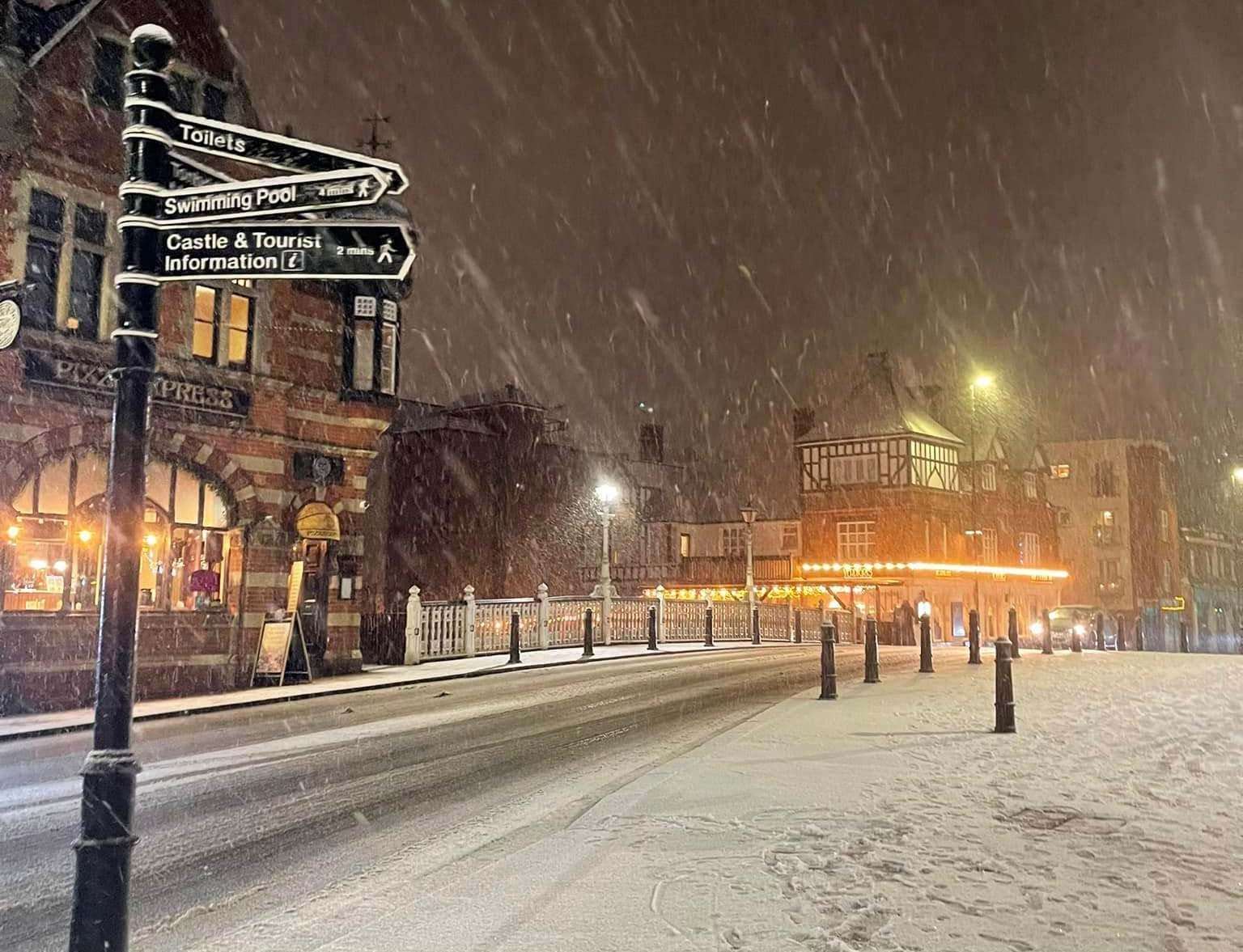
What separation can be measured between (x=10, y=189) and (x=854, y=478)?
137 ft

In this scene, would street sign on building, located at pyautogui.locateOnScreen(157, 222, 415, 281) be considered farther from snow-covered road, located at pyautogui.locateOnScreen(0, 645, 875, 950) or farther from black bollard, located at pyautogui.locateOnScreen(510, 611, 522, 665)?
black bollard, located at pyautogui.locateOnScreen(510, 611, 522, 665)

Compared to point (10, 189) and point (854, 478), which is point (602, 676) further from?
point (854, 478)

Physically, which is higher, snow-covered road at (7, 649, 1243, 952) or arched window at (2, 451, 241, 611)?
arched window at (2, 451, 241, 611)

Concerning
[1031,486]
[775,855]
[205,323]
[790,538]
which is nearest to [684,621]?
[205,323]

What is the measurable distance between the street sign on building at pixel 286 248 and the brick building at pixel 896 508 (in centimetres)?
4343

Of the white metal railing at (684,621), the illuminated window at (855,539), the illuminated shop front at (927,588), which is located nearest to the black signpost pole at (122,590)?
the white metal railing at (684,621)

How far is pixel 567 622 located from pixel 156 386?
14155mm

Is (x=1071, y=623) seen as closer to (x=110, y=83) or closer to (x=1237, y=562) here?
(x=110, y=83)

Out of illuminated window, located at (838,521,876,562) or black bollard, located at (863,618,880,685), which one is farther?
illuminated window, located at (838,521,876,562)

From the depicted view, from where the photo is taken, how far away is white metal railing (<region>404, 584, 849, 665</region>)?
24.2 metres

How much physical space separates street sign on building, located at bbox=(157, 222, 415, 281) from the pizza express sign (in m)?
11.0

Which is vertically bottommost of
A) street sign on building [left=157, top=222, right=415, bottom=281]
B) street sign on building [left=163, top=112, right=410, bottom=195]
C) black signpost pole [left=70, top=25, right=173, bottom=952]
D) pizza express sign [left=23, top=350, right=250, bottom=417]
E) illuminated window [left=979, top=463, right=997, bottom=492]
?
black signpost pole [left=70, top=25, right=173, bottom=952]

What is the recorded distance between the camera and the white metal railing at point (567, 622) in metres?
24.2

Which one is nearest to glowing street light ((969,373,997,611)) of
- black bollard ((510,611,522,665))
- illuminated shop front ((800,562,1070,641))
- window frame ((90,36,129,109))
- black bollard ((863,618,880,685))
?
black bollard ((863,618,880,685))
